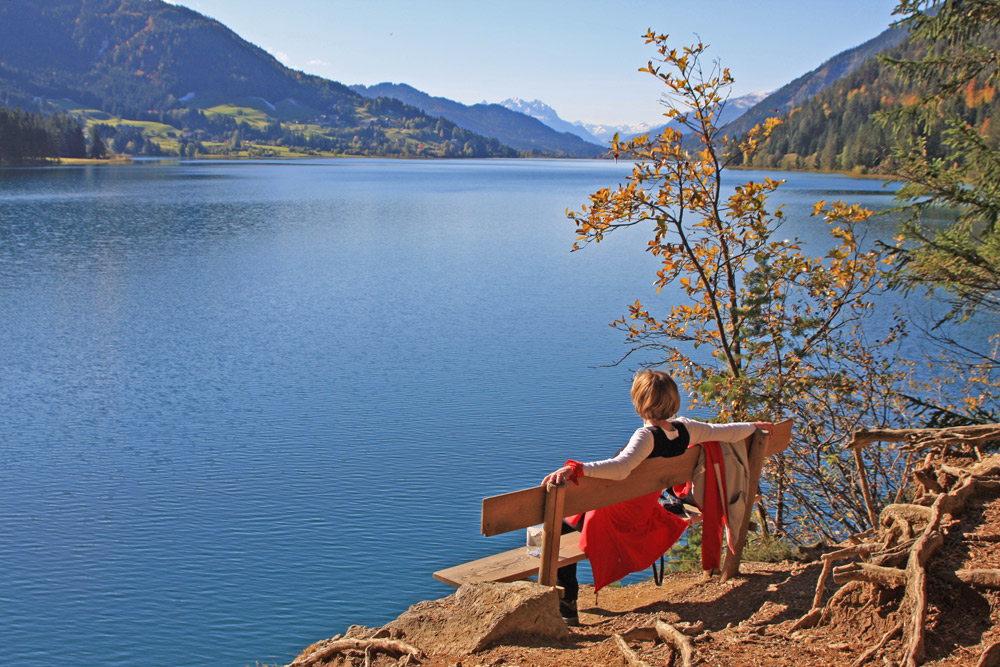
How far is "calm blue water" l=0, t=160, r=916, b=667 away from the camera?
8.45m

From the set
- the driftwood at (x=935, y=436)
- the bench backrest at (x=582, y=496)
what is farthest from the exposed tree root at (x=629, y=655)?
the driftwood at (x=935, y=436)

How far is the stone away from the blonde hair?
1.15 m

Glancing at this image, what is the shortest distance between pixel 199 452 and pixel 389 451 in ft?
9.51

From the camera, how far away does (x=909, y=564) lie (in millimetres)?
3723

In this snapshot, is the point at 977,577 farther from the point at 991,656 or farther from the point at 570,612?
the point at 570,612

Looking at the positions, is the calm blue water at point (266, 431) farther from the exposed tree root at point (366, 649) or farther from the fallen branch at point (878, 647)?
the fallen branch at point (878, 647)

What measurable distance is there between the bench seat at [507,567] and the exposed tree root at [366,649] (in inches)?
23.2

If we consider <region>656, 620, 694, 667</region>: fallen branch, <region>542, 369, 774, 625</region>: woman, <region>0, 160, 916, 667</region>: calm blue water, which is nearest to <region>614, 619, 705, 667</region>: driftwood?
<region>656, 620, 694, 667</region>: fallen branch

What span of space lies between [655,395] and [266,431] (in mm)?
9903

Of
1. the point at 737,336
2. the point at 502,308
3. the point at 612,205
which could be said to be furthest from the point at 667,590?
the point at 502,308

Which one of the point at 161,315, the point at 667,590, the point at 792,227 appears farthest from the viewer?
the point at 792,227

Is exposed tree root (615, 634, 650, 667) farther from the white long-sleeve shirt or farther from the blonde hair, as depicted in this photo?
the blonde hair

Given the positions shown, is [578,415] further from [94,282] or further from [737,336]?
[94,282]

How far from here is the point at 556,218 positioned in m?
49.8
